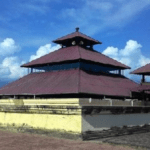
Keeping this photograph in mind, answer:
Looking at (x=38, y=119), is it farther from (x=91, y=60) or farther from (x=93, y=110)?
(x=91, y=60)

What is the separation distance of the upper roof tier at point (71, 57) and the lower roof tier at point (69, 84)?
5.17ft

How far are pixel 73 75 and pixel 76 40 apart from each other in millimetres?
9297

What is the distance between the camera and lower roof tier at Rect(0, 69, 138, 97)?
2666cm

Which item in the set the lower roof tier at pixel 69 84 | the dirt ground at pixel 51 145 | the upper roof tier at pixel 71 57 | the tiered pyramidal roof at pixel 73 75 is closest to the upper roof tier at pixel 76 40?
the tiered pyramidal roof at pixel 73 75

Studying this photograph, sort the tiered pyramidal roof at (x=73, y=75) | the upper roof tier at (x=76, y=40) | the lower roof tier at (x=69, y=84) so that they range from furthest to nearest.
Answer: the upper roof tier at (x=76, y=40) → the tiered pyramidal roof at (x=73, y=75) → the lower roof tier at (x=69, y=84)

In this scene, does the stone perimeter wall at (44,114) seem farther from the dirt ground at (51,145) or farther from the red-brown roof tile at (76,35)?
the red-brown roof tile at (76,35)

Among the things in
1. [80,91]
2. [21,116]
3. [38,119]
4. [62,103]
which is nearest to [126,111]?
[80,91]

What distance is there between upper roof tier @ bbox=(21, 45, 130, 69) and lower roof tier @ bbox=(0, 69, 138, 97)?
5.17ft

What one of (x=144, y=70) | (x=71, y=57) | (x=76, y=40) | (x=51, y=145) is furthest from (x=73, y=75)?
(x=51, y=145)

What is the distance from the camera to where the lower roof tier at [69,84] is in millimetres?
26656

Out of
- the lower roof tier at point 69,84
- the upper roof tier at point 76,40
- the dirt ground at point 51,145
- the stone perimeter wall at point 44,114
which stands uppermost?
the upper roof tier at point 76,40

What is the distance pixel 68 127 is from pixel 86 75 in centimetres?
1062

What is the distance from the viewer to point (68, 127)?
2072cm

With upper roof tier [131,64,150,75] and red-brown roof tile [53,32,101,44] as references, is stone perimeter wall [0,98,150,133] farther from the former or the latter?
red-brown roof tile [53,32,101,44]
